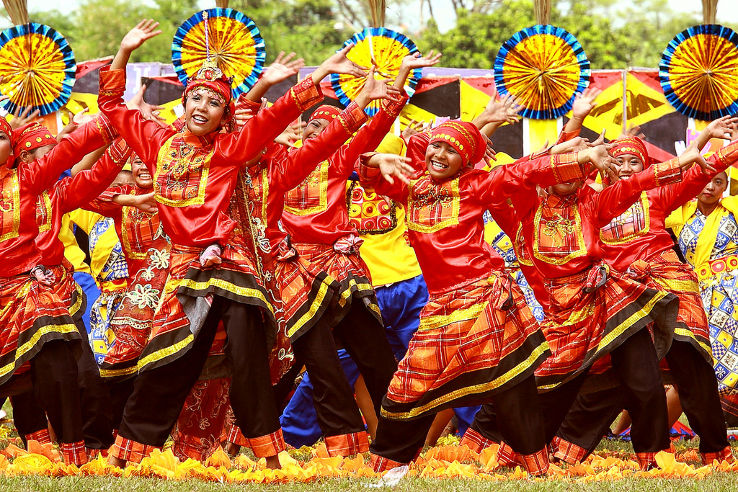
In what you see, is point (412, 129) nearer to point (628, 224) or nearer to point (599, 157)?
point (628, 224)

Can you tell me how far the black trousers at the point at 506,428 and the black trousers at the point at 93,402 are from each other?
151cm

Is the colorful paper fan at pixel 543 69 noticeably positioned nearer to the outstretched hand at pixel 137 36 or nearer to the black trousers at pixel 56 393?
the outstretched hand at pixel 137 36

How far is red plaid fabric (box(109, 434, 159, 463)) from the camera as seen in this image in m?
5.20

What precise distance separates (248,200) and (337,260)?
905 millimetres

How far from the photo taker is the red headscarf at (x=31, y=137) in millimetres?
6316

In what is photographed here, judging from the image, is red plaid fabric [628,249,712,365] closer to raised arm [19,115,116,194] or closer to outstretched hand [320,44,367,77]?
outstretched hand [320,44,367,77]

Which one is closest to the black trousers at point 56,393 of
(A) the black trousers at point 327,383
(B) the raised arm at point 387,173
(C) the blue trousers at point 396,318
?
(A) the black trousers at point 327,383

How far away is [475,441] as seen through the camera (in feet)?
21.0

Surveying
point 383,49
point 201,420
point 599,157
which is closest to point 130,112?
point 201,420

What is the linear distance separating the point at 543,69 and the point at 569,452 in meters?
2.80

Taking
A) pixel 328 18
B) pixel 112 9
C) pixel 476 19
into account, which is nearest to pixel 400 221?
pixel 476 19

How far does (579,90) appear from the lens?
7879mm

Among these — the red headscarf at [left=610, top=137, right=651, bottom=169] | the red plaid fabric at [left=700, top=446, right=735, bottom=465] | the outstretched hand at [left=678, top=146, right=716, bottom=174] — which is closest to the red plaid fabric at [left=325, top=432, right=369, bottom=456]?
the red plaid fabric at [left=700, top=446, right=735, bottom=465]

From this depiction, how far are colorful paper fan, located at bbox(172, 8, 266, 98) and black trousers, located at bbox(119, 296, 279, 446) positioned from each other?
2256mm
